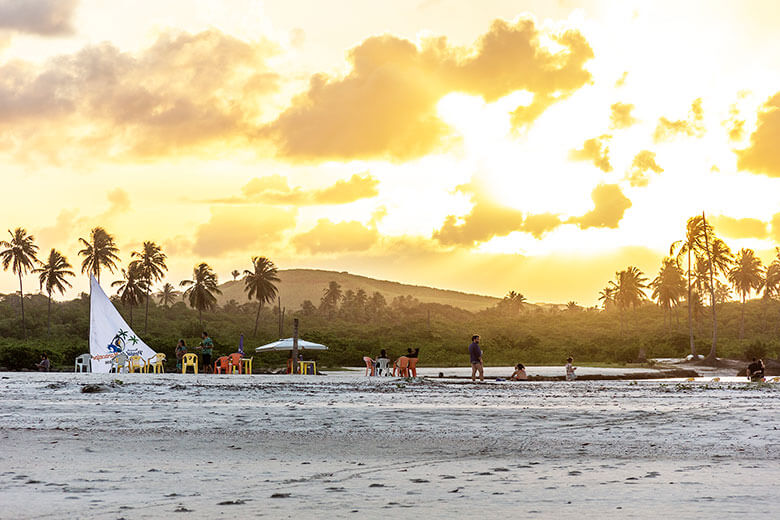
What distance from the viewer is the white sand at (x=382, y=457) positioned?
6.74m

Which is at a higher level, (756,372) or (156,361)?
(156,361)

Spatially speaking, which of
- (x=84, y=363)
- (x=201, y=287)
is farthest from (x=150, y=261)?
(x=84, y=363)

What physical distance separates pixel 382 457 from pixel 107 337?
30.4 meters

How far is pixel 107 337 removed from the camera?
37531 millimetres

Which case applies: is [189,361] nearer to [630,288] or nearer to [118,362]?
[118,362]

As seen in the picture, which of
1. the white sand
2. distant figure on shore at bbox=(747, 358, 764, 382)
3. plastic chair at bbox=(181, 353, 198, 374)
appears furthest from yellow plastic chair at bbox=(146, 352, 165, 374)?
distant figure on shore at bbox=(747, 358, 764, 382)

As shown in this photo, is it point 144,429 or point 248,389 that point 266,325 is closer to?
point 248,389

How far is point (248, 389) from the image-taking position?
20.6 meters

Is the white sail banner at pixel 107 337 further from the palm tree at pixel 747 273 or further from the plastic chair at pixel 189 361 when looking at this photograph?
the palm tree at pixel 747 273

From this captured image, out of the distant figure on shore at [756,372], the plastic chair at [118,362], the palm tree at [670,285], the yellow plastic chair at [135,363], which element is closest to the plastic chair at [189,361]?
the yellow plastic chair at [135,363]

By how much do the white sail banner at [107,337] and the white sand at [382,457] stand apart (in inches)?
756

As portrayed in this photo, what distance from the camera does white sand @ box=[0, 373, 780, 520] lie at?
22.1 ft

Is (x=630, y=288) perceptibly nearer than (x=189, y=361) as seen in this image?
No

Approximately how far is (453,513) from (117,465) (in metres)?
4.32
